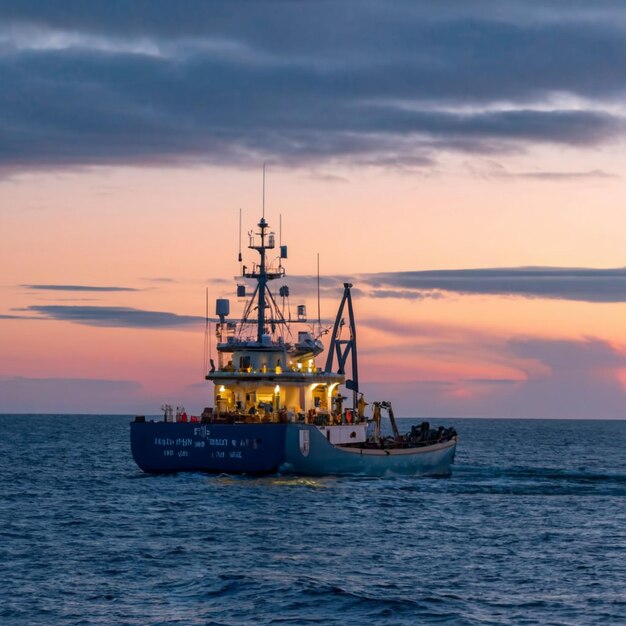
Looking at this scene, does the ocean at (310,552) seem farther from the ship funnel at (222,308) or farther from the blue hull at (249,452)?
the ship funnel at (222,308)

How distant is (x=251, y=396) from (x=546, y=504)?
1851 cm

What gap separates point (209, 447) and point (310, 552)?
2340cm

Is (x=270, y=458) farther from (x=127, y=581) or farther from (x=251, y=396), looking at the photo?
(x=127, y=581)

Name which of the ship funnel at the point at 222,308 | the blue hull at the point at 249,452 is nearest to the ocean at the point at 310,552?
the blue hull at the point at 249,452

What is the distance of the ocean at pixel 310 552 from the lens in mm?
33844

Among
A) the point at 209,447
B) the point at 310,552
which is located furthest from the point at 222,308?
the point at 310,552

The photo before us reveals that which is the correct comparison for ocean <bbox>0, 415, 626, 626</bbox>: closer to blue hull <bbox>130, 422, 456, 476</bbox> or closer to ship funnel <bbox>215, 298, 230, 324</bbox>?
blue hull <bbox>130, 422, 456, 476</bbox>

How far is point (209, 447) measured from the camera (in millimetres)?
66562

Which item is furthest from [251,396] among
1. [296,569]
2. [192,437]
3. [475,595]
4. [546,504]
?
[475,595]

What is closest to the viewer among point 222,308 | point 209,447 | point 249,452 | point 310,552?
point 310,552

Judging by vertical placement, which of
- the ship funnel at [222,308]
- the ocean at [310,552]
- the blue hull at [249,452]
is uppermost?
the ship funnel at [222,308]

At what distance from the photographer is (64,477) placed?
82.9 meters

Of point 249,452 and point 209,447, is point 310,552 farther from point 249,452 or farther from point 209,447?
point 209,447

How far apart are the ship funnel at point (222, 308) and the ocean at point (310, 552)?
10.6m
